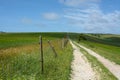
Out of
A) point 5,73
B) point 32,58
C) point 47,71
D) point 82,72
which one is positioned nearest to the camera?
point 5,73

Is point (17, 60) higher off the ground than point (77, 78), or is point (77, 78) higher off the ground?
point (17, 60)

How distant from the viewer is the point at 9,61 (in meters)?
16.2

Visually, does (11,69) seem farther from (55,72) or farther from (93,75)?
(93,75)

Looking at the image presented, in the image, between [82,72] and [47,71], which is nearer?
[47,71]

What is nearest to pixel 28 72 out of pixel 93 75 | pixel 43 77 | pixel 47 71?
pixel 43 77

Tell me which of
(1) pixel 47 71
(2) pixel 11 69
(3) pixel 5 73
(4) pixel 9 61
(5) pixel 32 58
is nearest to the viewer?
(3) pixel 5 73

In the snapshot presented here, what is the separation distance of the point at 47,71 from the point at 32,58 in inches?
77.7

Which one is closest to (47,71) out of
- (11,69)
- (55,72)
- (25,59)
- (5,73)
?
(55,72)

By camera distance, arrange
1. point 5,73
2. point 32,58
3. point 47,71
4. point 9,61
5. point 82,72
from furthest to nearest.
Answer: point 82,72, point 32,58, point 47,71, point 9,61, point 5,73

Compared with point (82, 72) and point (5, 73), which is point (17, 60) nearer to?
point (5, 73)

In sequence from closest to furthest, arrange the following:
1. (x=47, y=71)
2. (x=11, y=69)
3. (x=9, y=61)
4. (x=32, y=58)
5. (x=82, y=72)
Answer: (x=11, y=69) → (x=9, y=61) → (x=47, y=71) → (x=32, y=58) → (x=82, y=72)

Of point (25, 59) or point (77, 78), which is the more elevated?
point (25, 59)

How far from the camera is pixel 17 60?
1686cm

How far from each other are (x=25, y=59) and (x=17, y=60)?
1.06 meters
